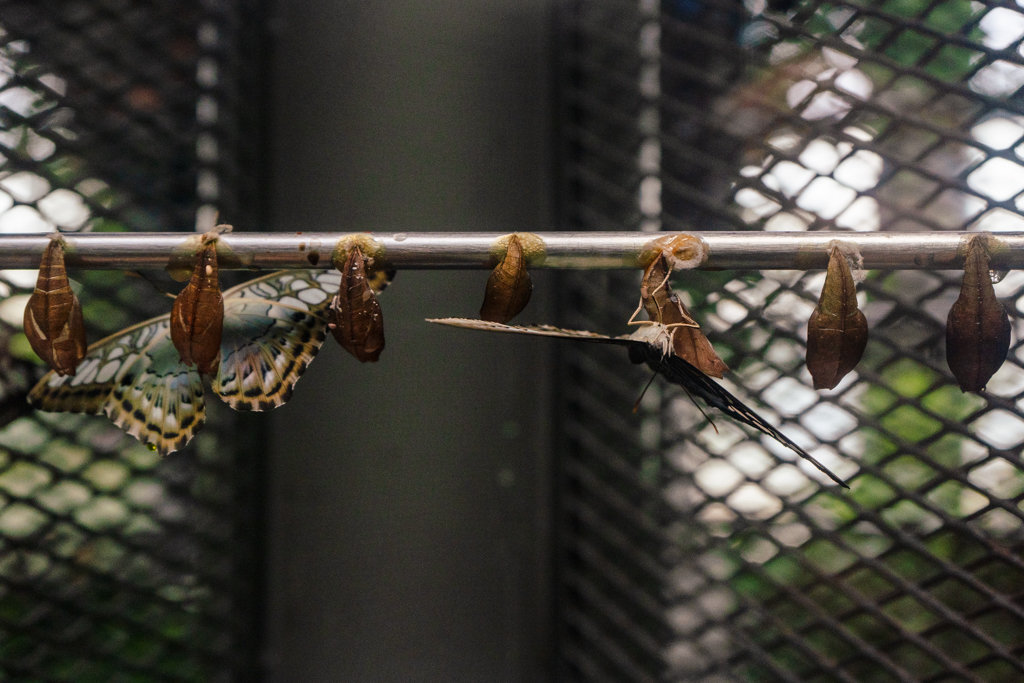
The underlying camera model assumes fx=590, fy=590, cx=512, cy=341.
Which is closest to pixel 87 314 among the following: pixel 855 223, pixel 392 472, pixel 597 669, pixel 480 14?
pixel 392 472

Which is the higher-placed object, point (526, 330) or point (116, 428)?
point (526, 330)

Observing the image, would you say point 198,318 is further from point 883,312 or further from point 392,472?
point 883,312

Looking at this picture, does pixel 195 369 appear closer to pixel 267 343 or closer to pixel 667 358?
pixel 267 343

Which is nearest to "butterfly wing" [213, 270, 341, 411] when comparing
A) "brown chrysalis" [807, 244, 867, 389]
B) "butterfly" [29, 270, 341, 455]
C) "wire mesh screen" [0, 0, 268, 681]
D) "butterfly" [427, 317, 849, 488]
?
"butterfly" [29, 270, 341, 455]

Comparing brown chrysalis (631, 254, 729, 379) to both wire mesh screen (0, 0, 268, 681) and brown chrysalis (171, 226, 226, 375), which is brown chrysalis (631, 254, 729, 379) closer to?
brown chrysalis (171, 226, 226, 375)

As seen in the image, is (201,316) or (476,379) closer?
(201,316)

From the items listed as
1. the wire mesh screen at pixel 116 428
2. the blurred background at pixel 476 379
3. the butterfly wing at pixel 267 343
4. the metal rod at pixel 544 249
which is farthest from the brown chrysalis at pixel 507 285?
the wire mesh screen at pixel 116 428

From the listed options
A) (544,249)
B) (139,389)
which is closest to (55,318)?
(139,389)
